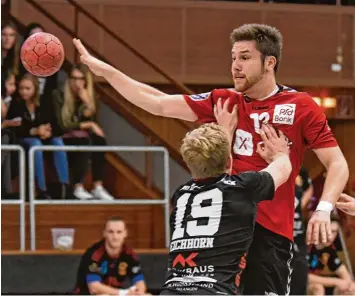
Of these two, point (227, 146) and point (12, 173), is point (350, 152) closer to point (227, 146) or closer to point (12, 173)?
point (12, 173)

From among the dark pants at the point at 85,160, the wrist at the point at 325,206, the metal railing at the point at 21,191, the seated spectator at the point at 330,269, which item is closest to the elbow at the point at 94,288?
the metal railing at the point at 21,191

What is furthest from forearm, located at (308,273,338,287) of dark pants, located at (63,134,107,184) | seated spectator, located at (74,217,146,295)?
dark pants, located at (63,134,107,184)

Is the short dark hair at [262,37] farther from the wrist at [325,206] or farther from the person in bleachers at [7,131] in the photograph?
the person in bleachers at [7,131]

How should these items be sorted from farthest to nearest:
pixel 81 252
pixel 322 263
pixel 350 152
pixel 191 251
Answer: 1. pixel 350 152
2. pixel 322 263
3. pixel 81 252
4. pixel 191 251

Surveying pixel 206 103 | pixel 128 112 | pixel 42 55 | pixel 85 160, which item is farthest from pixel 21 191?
pixel 206 103

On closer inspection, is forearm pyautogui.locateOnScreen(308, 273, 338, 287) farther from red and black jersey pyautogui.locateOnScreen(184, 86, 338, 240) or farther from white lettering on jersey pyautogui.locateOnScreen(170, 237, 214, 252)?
white lettering on jersey pyautogui.locateOnScreen(170, 237, 214, 252)

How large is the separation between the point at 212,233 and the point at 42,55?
58.0 inches

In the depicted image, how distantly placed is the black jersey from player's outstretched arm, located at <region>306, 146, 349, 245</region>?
0.35 m

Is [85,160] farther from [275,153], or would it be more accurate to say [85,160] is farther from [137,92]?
[275,153]

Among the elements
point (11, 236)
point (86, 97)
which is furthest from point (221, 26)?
point (11, 236)

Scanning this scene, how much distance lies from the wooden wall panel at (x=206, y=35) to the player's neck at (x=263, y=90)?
763 centimetres

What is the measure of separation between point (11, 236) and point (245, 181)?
5517 millimetres

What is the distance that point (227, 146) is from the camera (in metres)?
3.73

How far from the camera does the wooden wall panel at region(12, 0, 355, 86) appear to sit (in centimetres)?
1230
